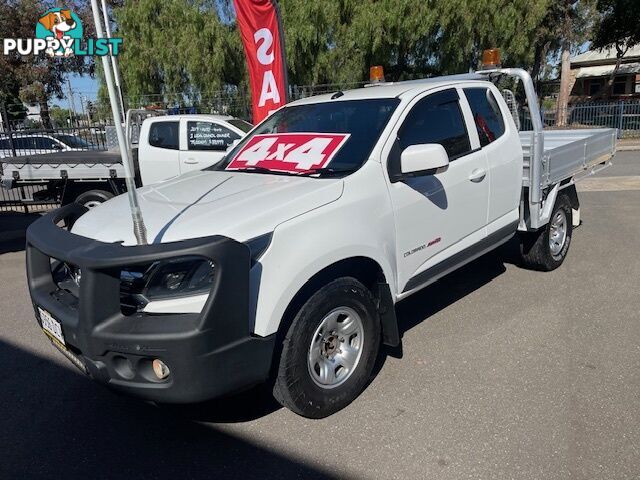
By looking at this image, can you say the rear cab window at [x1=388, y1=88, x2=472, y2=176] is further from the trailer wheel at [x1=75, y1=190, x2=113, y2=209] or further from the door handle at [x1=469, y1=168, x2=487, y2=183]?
the trailer wheel at [x1=75, y1=190, x2=113, y2=209]

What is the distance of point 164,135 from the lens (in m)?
9.21

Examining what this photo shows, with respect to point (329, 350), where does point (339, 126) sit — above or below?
above

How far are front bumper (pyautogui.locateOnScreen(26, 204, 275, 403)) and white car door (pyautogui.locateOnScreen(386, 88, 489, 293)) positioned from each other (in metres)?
1.30

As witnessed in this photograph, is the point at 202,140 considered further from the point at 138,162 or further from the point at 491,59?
the point at 491,59

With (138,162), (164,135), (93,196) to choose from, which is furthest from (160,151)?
(93,196)

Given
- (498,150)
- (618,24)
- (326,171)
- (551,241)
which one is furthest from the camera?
(618,24)

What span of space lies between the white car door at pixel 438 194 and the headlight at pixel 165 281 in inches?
53.0

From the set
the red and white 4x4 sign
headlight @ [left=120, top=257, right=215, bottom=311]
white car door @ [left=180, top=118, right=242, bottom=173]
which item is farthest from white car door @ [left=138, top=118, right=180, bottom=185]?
headlight @ [left=120, top=257, right=215, bottom=311]

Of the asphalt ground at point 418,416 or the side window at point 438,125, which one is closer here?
the asphalt ground at point 418,416

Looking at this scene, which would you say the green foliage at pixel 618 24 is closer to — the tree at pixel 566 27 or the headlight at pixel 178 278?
the tree at pixel 566 27

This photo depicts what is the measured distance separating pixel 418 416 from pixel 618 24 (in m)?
30.2

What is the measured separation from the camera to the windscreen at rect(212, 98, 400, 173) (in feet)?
11.1

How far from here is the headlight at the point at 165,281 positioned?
249 cm

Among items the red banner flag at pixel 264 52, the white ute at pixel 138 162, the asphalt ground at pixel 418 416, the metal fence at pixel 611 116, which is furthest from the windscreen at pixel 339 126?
the metal fence at pixel 611 116
